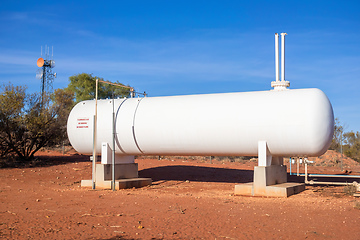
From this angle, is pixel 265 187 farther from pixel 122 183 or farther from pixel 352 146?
pixel 352 146

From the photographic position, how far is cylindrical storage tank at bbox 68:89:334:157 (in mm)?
12289

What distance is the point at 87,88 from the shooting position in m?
43.0

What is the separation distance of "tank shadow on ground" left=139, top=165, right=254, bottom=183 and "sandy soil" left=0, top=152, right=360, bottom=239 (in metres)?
2.24

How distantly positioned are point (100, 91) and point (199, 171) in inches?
1003

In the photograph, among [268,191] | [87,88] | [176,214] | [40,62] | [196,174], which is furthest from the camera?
[87,88]

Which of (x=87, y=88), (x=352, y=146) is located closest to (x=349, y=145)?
(x=352, y=146)

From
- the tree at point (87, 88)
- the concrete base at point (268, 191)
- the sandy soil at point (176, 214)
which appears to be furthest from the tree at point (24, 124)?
the tree at point (87, 88)

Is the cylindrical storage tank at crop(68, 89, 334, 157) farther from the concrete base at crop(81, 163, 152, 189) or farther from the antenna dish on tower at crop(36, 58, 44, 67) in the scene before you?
the antenna dish on tower at crop(36, 58, 44, 67)

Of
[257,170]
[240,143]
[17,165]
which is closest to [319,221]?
[257,170]

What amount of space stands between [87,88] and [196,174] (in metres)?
27.4

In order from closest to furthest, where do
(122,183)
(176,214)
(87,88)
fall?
(176,214) → (122,183) → (87,88)

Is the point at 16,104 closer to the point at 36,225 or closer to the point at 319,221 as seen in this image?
the point at 36,225

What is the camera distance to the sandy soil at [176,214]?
277 inches

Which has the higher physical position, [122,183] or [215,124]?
[215,124]
